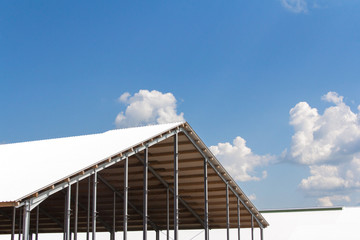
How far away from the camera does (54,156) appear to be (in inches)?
891

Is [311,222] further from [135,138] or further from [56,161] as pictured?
[56,161]

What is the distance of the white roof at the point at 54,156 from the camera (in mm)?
18453

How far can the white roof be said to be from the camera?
18.5 meters

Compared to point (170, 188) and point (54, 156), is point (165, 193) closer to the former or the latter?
point (170, 188)

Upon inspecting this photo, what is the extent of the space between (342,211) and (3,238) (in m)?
25.3

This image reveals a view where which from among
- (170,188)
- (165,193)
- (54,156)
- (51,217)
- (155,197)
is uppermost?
(54,156)

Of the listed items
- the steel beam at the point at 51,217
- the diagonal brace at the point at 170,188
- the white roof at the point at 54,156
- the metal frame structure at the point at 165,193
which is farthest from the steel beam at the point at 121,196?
the steel beam at the point at 51,217

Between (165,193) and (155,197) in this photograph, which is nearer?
(165,193)

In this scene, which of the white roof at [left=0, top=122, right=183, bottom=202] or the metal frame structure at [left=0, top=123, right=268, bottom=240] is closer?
the white roof at [left=0, top=122, right=183, bottom=202]

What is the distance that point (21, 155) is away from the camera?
24281mm

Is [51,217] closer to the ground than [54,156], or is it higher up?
closer to the ground

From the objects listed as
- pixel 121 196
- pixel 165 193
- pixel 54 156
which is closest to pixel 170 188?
pixel 165 193

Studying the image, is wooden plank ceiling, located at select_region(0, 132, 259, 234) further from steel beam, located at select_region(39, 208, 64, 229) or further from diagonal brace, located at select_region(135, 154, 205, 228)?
diagonal brace, located at select_region(135, 154, 205, 228)

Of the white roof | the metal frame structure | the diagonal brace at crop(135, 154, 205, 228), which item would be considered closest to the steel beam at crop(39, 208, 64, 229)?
the metal frame structure
